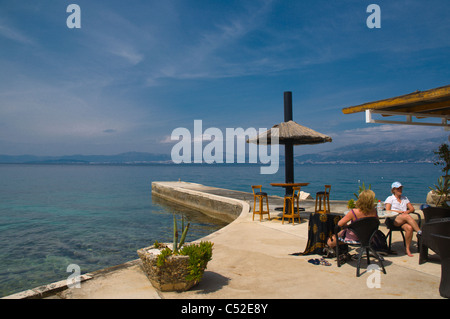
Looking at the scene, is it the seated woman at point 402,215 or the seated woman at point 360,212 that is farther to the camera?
the seated woman at point 402,215

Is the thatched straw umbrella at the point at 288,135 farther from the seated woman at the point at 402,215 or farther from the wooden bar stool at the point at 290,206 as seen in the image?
the seated woman at the point at 402,215

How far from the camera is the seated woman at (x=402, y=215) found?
17.9ft

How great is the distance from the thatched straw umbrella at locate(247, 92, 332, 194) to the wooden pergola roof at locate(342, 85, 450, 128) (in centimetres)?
133

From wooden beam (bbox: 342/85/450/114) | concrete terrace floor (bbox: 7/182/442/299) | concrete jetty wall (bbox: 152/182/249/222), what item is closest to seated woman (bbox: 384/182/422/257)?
concrete terrace floor (bbox: 7/182/442/299)

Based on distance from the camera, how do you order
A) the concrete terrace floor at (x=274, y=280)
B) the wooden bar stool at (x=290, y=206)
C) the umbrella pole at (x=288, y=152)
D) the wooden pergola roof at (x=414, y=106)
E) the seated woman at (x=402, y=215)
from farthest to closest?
the umbrella pole at (x=288, y=152) → the wooden bar stool at (x=290, y=206) → the wooden pergola roof at (x=414, y=106) → the seated woman at (x=402, y=215) → the concrete terrace floor at (x=274, y=280)

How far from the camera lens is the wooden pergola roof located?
5.70 m

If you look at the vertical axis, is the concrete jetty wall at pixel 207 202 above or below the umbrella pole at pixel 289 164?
below

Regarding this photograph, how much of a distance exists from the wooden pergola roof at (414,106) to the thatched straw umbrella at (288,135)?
1.33 m

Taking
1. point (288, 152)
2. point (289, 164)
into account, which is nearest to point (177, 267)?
point (289, 164)

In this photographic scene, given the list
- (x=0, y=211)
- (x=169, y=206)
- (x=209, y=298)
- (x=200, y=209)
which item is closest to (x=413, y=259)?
(x=209, y=298)

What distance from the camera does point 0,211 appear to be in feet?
68.7

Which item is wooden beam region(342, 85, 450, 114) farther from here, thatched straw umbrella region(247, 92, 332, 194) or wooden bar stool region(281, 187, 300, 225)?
wooden bar stool region(281, 187, 300, 225)

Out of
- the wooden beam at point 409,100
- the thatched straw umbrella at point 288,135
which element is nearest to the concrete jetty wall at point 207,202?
the thatched straw umbrella at point 288,135

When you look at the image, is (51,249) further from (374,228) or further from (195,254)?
(374,228)
